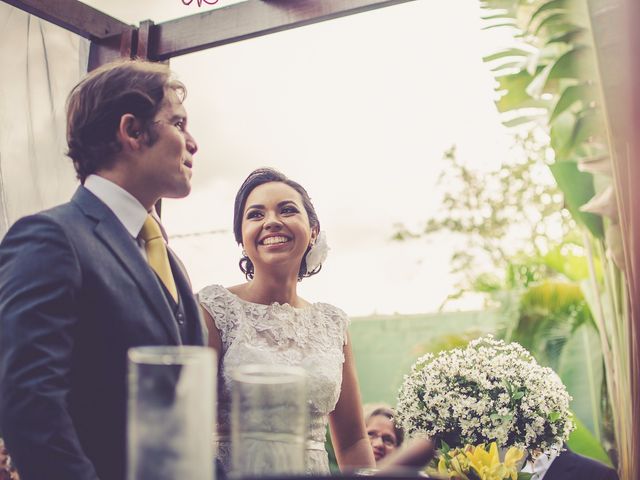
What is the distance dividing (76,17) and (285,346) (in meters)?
1.60

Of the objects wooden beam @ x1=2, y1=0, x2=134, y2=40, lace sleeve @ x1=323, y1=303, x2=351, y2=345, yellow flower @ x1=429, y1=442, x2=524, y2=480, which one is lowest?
yellow flower @ x1=429, y1=442, x2=524, y2=480

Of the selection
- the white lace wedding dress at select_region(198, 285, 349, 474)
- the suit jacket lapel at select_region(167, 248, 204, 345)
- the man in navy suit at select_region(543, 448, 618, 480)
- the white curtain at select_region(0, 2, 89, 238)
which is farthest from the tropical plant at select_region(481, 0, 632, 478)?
the white curtain at select_region(0, 2, 89, 238)

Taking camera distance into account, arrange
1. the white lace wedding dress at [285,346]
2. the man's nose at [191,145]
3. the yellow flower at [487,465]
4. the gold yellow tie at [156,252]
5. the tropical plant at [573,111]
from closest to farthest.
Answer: the gold yellow tie at [156,252]
the man's nose at [191,145]
the yellow flower at [487,465]
the white lace wedding dress at [285,346]
the tropical plant at [573,111]

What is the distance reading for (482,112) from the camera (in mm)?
10562

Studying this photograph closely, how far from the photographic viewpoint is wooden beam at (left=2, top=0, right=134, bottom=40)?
2773 mm

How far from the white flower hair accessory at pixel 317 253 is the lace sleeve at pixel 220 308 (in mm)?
372

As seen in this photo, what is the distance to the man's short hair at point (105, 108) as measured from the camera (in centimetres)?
156

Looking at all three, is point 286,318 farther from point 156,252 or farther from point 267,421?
point 267,421

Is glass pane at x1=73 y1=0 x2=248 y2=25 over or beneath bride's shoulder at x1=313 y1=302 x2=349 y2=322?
over

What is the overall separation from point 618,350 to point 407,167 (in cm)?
721

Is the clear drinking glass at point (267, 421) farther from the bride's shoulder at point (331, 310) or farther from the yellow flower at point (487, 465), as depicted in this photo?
the bride's shoulder at point (331, 310)

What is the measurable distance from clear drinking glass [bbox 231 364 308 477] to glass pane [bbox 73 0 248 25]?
8.39ft

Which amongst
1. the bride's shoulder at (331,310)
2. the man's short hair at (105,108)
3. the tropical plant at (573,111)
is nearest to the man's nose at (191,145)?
the man's short hair at (105,108)

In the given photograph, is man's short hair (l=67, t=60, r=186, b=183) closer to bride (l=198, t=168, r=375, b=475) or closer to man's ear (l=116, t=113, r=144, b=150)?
man's ear (l=116, t=113, r=144, b=150)
